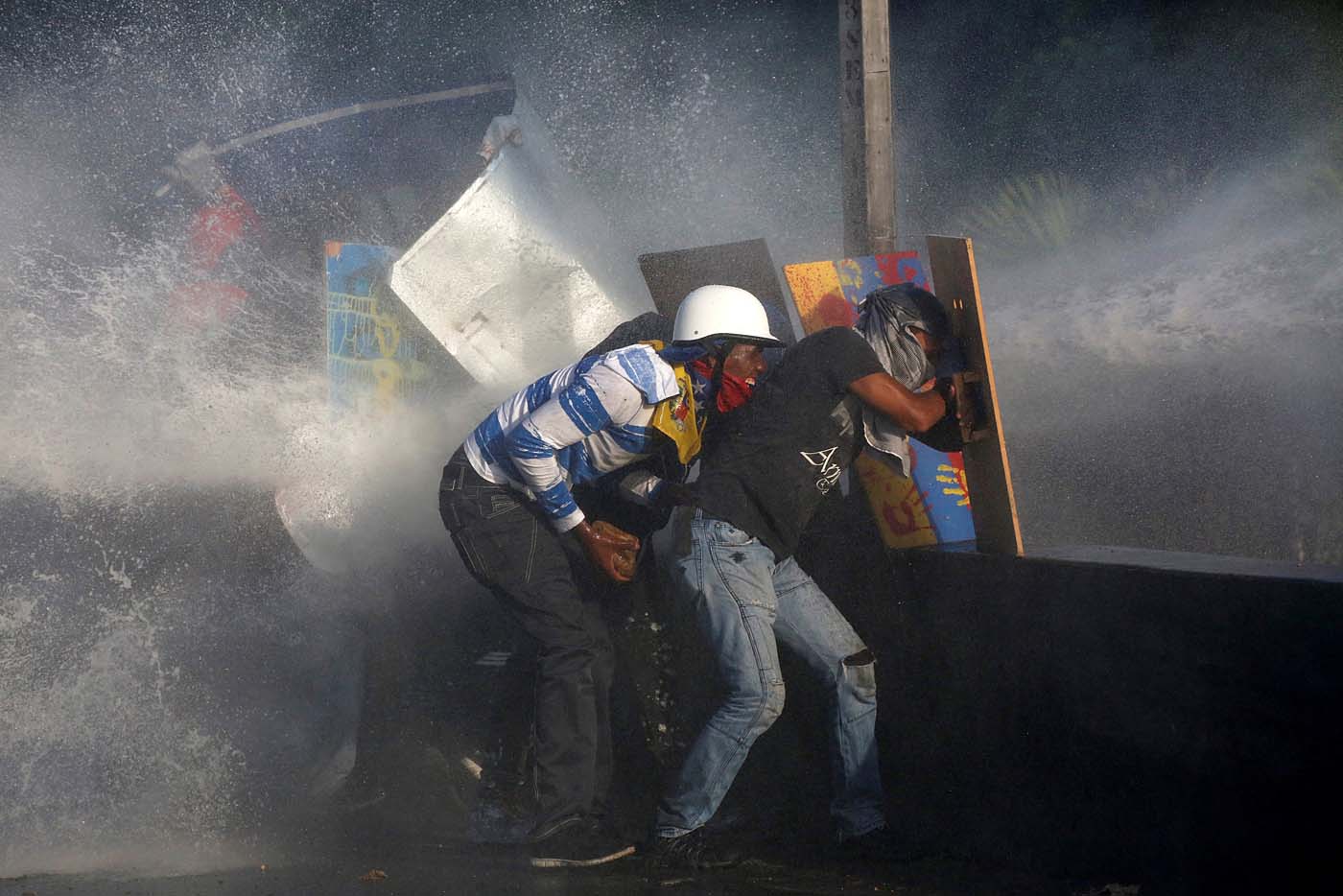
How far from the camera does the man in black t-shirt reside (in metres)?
3.55

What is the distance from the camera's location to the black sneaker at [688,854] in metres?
3.59

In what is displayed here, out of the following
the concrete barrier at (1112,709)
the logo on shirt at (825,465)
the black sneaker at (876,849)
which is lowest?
the black sneaker at (876,849)

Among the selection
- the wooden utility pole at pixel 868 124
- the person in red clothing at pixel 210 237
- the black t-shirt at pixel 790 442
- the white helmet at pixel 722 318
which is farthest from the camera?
the person in red clothing at pixel 210 237

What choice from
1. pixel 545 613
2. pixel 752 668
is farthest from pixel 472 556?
pixel 752 668

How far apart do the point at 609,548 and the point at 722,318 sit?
0.92 m

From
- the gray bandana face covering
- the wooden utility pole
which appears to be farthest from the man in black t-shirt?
the wooden utility pole

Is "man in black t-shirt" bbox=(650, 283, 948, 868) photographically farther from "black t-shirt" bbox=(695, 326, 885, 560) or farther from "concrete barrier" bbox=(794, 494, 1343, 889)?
"concrete barrier" bbox=(794, 494, 1343, 889)

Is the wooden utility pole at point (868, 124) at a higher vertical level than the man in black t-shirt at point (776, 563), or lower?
higher

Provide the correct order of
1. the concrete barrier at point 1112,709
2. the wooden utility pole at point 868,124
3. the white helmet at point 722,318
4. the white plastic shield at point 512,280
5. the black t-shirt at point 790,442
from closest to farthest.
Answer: the concrete barrier at point 1112,709, the black t-shirt at point 790,442, the white helmet at point 722,318, the wooden utility pole at point 868,124, the white plastic shield at point 512,280

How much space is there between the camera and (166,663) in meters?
5.73

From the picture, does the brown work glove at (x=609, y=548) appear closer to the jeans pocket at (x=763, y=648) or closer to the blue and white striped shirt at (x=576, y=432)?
Result: the blue and white striped shirt at (x=576, y=432)

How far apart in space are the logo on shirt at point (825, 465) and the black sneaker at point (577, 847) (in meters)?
1.44

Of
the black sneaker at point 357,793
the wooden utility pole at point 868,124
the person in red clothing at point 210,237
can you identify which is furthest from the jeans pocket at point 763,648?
the person in red clothing at point 210,237

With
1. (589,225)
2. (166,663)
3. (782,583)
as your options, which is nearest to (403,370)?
(589,225)
